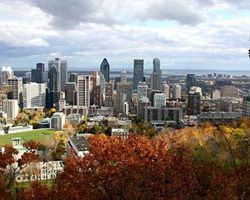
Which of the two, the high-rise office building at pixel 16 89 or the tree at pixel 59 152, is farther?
the high-rise office building at pixel 16 89

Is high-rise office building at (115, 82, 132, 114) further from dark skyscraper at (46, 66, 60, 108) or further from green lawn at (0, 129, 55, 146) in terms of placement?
green lawn at (0, 129, 55, 146)

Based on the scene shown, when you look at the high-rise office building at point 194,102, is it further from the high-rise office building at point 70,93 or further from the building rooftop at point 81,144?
the building rooftop at point 81,144

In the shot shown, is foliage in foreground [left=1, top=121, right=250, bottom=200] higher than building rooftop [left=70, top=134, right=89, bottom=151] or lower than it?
higher

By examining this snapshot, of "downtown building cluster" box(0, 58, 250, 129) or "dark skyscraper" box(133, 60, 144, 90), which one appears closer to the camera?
"downtown building cluster" box(0, 58, 250, 129)

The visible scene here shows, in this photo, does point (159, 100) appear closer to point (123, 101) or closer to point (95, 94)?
point (123, 101)

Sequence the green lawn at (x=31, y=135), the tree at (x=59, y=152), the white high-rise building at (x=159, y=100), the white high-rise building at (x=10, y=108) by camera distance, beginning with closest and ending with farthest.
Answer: the tree at (x=59, y=152) < the green lawn at (x=31, y=135) < the white high-rise building at (x=10, y=108) < the white high-rise building at (x=159, y=100)

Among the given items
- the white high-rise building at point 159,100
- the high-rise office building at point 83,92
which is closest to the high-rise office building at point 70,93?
the high-rise office building at point 83,92

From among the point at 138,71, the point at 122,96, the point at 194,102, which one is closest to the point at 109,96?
the point at 122,96

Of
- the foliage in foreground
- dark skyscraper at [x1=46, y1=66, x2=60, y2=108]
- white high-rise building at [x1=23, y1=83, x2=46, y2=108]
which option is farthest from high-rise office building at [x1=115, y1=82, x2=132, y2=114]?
the foliage in foreground

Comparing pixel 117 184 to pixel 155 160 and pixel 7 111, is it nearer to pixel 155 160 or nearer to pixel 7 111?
pixel 155 160

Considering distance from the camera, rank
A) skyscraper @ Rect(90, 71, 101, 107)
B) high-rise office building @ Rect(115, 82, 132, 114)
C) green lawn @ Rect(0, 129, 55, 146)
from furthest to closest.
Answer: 1. skyscraper @ Rect(90, 71, 101, 107)
2. high-rise office building @ Rect(115, 82, 132, 114)
3. green lawn @ Rect(0, 129, 55, 146)
